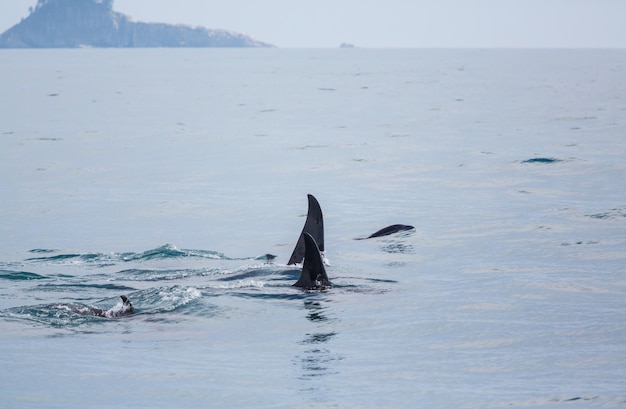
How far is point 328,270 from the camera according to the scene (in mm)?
16688

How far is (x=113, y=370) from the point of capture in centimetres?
1112

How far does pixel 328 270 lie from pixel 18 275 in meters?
4.88

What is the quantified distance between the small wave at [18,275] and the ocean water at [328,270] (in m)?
0.05

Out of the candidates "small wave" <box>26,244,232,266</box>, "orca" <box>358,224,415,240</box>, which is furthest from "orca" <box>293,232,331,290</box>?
"orca" <box>358,224,415,240</box>

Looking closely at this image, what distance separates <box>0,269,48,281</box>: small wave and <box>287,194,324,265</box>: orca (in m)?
3.96

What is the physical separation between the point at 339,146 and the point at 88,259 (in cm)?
2182

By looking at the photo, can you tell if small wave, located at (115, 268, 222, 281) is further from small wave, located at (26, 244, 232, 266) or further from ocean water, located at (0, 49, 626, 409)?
small wave, located at (26, 244, 232, 266)

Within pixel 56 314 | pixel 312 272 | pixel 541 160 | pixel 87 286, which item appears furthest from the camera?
pixel 541 160

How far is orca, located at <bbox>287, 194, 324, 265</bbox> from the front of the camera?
55.2 feet

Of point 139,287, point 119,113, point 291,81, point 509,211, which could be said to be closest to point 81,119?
point 119,113

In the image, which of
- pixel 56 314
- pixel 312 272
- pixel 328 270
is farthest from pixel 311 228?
pixel 56 314

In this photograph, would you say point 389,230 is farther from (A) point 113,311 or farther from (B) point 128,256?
(A) point 113,311

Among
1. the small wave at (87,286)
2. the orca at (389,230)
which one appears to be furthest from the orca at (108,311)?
the orca at (389,230)

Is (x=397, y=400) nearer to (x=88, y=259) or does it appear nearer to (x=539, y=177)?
(x=88, y=259)
